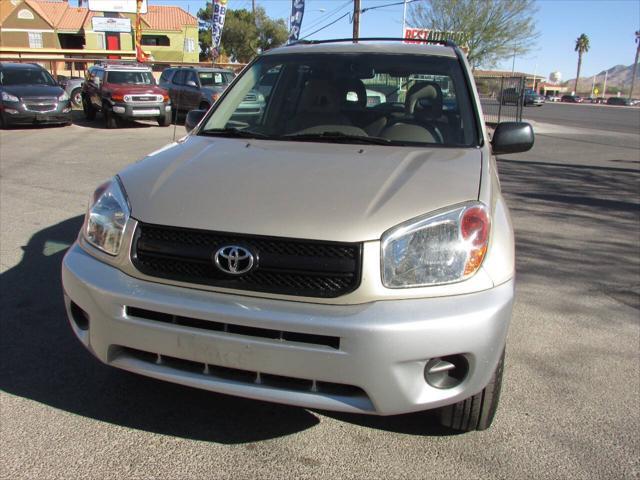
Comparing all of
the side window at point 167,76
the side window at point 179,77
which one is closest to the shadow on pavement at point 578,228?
the side window at point 179,77

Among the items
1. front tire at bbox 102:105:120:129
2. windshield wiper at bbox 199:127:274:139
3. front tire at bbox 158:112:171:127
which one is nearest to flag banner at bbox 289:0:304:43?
front tire at bbox 158:112:171:127

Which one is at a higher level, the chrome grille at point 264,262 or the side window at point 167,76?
the side window at point 167,76

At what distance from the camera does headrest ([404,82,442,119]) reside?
3.59m

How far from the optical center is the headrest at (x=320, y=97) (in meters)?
3.69

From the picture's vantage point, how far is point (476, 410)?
8.30 feet

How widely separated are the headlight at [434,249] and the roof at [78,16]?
62021mm

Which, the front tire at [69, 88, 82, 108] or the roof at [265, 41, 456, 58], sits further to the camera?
the front tire at [69, 88, 82, 108]

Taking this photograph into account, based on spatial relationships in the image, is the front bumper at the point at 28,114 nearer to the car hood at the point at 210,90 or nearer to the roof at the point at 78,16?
the car hood at the point at 210,90

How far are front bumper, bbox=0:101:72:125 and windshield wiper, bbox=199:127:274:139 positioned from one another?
13380mm

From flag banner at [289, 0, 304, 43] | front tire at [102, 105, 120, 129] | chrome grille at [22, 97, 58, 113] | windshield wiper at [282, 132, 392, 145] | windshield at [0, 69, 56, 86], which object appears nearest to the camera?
windshield wiper at [282, 132, 392, 145]

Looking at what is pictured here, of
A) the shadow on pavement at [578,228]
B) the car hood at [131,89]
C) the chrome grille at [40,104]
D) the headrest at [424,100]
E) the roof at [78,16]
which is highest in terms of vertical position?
the roof at [78,16]

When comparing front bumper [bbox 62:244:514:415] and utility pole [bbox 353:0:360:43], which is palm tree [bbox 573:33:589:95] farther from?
front bumper [bbox 62:244:514:415]

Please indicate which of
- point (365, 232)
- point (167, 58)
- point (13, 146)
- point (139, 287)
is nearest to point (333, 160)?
point (365, 232)

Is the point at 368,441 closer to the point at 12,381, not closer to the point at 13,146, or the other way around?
the point at 12,381
